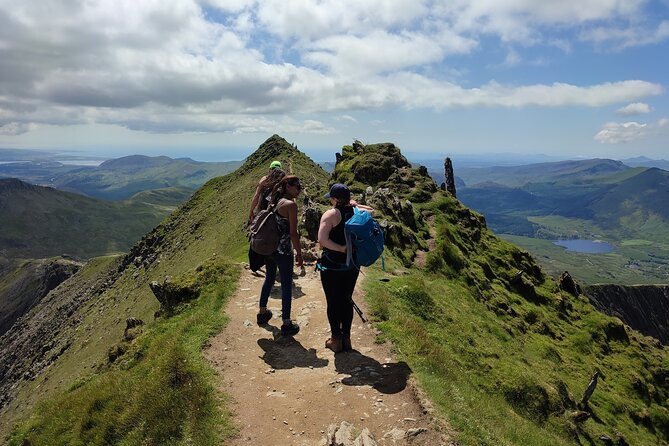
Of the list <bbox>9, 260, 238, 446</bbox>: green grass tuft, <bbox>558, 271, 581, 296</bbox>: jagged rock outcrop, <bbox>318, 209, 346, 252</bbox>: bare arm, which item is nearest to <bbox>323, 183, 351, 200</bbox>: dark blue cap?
<bbox>318, 209, 346, 252</bbox>: bare arm

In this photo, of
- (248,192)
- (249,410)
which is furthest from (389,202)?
(248,192)

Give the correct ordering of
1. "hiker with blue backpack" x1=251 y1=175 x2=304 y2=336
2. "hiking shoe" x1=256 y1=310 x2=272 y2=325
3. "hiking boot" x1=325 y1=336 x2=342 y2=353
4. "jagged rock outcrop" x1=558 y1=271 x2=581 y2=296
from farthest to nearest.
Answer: "jagged rock outcrop" x1=558 y1=271 x2=581 y2=296
"hiking shoe" x1=256 y1=310 x2=272 y2=325
"hiker with blue backpack" x1=251 y1=175 x2=304 y2=336
"hiking boot" x1=325 y1=336 x2=342 y2=353

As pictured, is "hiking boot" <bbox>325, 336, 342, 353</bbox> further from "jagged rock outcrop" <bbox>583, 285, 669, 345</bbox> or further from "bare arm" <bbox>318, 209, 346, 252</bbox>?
"jagged rock outcrop" <bbox>583, 285, 669, 345</bbox>

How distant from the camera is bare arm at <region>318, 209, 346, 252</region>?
12.9 meters

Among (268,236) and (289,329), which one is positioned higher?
(268,236)

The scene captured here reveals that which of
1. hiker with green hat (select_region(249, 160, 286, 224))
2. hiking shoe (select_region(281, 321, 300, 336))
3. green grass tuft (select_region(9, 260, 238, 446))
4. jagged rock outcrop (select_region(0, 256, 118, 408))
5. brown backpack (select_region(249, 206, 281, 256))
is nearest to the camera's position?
green grass tuft (select_region(9, 260, 238, 446))

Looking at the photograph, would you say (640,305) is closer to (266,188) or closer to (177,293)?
(177,293)

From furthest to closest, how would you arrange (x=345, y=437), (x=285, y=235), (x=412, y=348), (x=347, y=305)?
(x=285, y=235) → (x=412, y=348) → (x=347, y=305) → (x=345, y=437)

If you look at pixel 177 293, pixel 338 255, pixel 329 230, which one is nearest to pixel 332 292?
pixel 338 255

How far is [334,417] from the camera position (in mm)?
11047

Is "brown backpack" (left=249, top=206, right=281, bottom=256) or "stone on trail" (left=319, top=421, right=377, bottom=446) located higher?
"brown backpack" (left=249, top=206, right=281, bottom=256)

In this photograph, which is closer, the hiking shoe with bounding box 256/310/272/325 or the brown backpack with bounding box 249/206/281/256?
the brown backpack with bounding box 249/206/281/256

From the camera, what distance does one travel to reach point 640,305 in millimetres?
117500

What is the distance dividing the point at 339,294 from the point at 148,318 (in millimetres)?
41873
